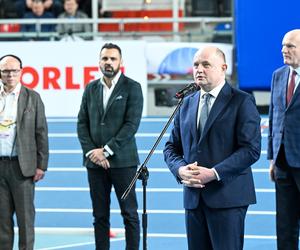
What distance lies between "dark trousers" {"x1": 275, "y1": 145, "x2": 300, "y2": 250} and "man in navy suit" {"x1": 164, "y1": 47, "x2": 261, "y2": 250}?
1.04 metres

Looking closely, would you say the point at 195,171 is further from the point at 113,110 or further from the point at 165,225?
the point at 165,225

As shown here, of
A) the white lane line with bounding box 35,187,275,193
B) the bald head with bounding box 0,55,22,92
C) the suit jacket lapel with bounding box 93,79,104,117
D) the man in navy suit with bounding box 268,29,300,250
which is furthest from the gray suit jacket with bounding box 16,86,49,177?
the white lane line with bounding box 35,187,275,193

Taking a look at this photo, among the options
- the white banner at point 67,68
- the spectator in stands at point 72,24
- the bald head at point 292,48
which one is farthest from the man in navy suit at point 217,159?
the spectator in stands at point 72,24

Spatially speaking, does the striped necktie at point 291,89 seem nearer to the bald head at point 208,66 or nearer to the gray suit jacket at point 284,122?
the gray suit jacket at point 284,122

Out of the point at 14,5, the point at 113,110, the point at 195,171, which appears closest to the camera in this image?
the point at 195,171

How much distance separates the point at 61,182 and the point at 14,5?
315 inches

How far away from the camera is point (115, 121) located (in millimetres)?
8062

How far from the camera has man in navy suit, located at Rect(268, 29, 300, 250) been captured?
6.96 metres

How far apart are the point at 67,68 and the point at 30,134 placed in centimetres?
737

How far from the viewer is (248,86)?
15594 mm

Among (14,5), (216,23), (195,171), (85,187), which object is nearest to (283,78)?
(195,171)

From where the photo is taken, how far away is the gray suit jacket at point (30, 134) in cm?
778

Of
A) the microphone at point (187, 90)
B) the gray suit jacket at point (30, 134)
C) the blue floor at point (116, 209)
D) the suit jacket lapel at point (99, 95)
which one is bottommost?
the blue floor at point (116, 209)

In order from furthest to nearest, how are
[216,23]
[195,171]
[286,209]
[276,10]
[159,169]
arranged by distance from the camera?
[216,23] → [276,10] → [159,169] → [286,209] → [195,171]
